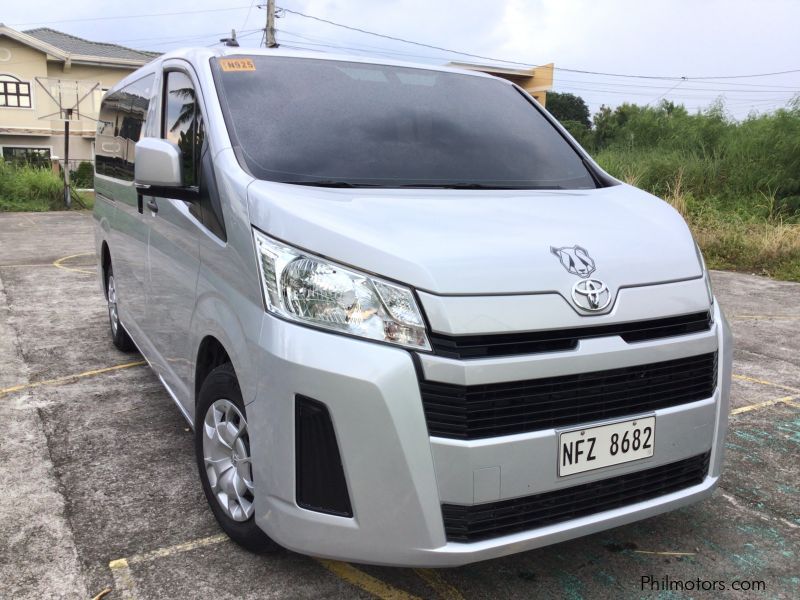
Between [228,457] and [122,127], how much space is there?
2.70 meters

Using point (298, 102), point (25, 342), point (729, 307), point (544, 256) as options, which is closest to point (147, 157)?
point (298, 102)

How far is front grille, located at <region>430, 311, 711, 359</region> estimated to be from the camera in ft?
6.43

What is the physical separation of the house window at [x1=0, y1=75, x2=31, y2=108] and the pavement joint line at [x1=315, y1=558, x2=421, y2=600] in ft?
117

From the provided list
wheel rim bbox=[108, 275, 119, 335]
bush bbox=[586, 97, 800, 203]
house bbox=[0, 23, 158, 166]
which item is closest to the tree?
house bbox=[0, 23, 158, 166]

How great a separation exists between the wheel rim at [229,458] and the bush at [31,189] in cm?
1915

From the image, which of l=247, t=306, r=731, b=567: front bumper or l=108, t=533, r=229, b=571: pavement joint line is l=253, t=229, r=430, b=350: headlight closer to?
l=247, t=306, r=731, b=567: front bumper

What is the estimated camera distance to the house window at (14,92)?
31922 millimetres

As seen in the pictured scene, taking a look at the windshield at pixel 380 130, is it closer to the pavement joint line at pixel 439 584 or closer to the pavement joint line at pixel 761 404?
the pavement joint line at pixel 439 584

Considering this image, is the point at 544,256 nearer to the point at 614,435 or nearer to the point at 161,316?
the point at 614,435

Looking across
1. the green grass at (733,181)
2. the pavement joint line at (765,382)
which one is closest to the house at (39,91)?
the green grass at (733,181)

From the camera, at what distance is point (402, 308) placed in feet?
6.54

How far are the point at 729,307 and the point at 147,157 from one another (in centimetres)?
627

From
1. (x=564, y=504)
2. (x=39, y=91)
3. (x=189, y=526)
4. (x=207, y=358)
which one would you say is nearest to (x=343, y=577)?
(x=189, y=526)

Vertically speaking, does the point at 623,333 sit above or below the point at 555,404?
above
